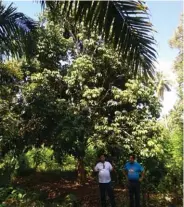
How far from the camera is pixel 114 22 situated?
407 cm

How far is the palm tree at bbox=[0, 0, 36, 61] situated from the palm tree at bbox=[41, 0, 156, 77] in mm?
3521

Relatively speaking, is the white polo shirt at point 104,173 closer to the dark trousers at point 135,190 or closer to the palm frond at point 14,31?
the dark trousers at point 135,190

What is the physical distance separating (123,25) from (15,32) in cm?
427

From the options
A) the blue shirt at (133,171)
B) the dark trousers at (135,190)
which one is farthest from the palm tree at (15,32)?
the dark trousers at (135,190)

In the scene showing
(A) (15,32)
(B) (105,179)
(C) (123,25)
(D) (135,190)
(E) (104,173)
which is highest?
(A) (15,32)

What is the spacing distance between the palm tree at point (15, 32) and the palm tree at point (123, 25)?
3521mm

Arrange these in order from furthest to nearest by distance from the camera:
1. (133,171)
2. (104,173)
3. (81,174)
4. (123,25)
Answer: (81,174) → (133,171) → (104,173) → (123,25)

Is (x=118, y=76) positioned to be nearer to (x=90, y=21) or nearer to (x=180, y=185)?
(x=180, y=185)

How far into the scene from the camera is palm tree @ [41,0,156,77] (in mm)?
3922

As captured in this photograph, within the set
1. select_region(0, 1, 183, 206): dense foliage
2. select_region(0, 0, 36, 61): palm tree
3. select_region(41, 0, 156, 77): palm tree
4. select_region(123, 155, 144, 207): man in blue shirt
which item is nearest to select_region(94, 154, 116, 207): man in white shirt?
select_region(123, 155, 144, 207): man in blue shirt

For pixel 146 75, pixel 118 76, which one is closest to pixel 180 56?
pixel 118 76

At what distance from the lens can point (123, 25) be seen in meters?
4.10

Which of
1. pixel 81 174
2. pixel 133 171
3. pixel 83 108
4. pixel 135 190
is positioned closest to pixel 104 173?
pixel 133 171

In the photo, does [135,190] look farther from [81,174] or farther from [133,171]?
[81,174]
